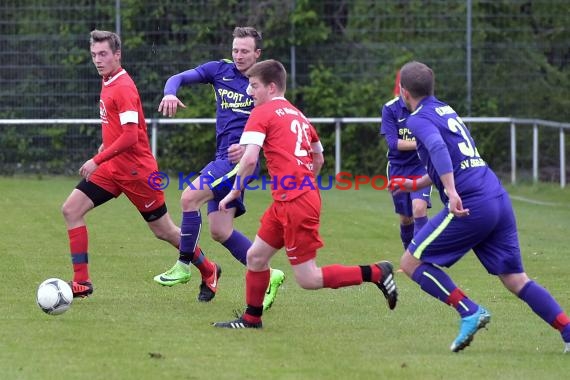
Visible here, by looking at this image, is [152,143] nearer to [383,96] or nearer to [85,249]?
[383,96]

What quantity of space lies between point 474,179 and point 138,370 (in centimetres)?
223

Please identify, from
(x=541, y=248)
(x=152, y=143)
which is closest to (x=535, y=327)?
(x=541, y=248)

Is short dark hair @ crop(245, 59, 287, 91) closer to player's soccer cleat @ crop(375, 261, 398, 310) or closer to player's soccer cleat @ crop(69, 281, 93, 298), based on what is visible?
player's soccer cleat @ crop(375, 261, 398, 310)

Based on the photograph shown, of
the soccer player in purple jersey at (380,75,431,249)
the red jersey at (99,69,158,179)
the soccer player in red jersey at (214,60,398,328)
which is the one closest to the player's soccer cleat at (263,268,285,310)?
the soccer player in red jersey at (214,60,398,328)

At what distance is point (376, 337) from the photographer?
7699 millimetres

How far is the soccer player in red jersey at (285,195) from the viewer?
7473 millimetres

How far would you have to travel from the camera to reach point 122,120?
8.90 meters

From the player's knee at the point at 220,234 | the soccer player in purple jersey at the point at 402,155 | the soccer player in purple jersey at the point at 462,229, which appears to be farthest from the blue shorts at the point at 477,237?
the soccer player in purple jersey at the point at 402,155

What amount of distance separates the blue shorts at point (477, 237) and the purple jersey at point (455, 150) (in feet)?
0.24

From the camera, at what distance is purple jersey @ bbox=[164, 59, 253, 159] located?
9.52 m

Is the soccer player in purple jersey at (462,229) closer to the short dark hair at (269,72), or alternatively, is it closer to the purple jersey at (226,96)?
the short dark hair at (269,72)

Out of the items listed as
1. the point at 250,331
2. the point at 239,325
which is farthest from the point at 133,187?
the point at 250,331

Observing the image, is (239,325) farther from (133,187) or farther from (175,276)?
(133,187)

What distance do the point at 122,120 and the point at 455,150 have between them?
278 cm
